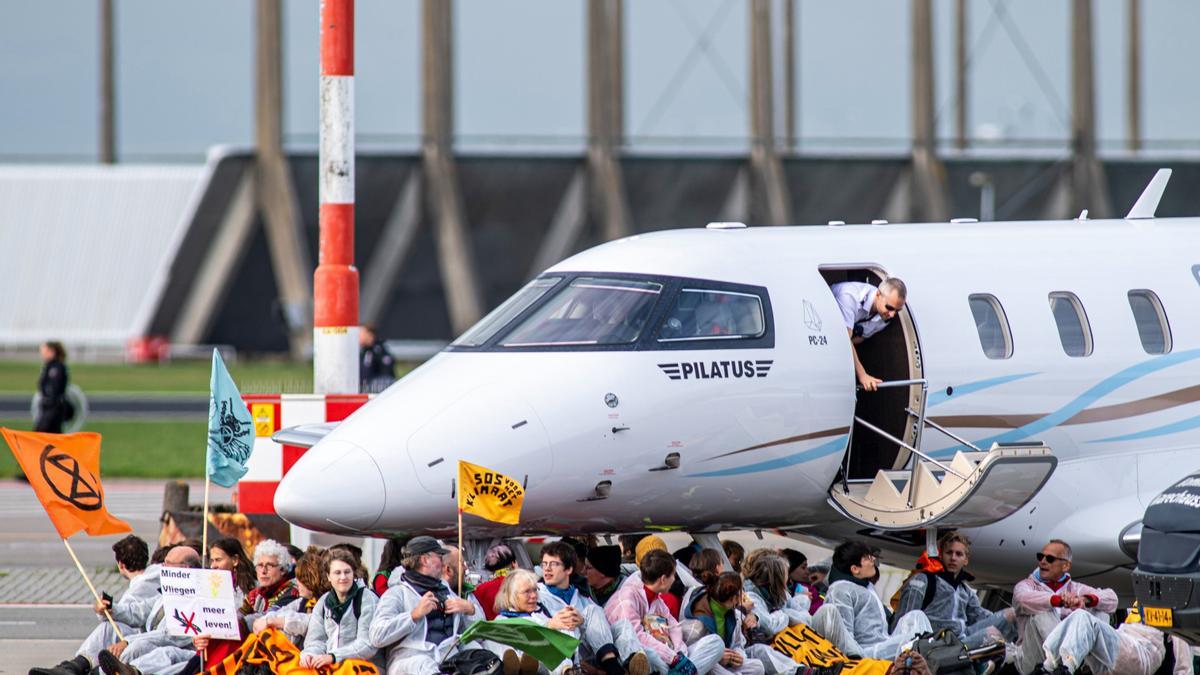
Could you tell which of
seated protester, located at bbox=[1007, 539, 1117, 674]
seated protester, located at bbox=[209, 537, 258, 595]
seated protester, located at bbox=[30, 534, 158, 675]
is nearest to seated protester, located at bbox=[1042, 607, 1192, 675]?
seated protester, located at bbox=[1007, 539, 1117, 674]

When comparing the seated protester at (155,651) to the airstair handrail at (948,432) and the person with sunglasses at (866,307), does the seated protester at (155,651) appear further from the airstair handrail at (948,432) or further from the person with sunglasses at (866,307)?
the airstair handrail at (948,432)

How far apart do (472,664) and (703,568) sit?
1.84 meters

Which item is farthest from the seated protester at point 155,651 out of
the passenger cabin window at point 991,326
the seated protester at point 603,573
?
the passenger cabin window at point 991,326

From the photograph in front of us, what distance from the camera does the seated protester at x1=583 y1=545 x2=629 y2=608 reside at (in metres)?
11.8

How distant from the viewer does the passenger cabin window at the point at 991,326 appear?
13125mm

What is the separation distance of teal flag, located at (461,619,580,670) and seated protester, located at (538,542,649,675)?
226 mm

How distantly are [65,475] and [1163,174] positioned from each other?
30.0 feet

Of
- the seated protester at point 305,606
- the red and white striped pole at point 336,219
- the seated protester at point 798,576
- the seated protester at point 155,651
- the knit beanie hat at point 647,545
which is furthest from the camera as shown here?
the red and white striped pole at point 336,219

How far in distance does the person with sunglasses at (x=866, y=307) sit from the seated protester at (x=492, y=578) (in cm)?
272

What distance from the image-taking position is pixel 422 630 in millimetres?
10875

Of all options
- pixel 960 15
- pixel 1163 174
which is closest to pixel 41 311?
pixel 960 15

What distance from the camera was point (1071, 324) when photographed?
13.5 meters

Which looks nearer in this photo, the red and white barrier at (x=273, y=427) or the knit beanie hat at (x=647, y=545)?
the knit beanie hat at (x=647, y=545)

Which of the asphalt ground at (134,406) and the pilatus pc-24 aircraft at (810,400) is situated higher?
the asphalt ground at (134,406)
